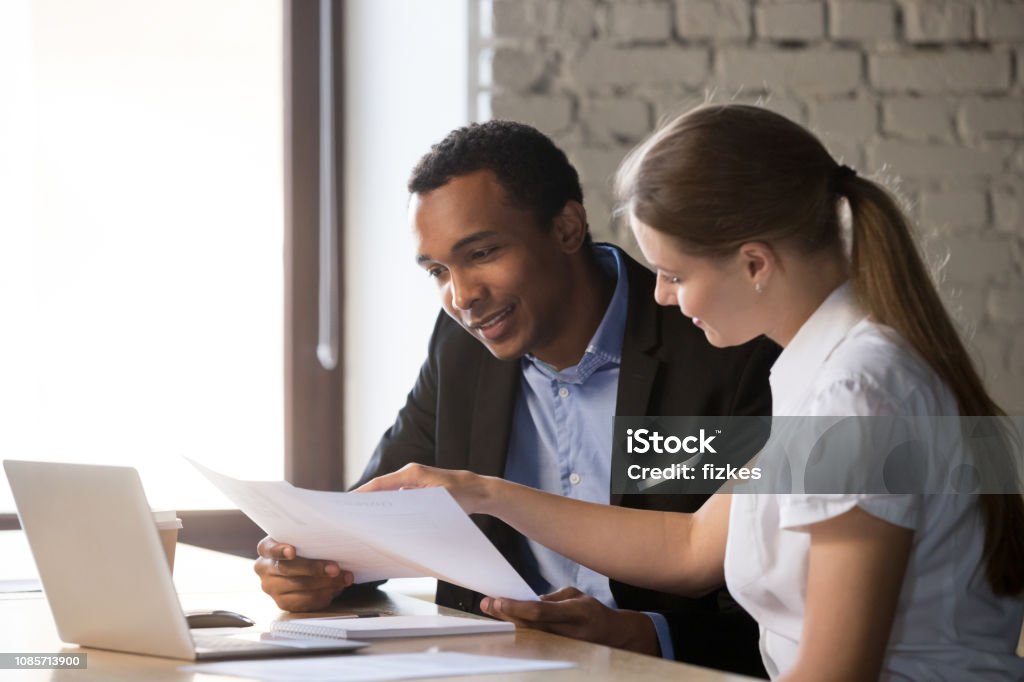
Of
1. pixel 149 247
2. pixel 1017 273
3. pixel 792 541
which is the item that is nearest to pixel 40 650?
pixel 792 541

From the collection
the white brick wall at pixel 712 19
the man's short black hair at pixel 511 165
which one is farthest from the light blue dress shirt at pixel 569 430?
the white brick wall at pixel 712 19

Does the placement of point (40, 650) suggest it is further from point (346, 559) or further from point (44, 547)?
point (346, 559)

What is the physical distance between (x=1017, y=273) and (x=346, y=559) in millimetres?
1578

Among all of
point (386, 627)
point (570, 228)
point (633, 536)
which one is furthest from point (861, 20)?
point (386, 627)

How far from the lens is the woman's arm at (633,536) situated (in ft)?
4.57

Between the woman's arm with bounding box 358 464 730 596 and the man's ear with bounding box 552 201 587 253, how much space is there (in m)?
0.46

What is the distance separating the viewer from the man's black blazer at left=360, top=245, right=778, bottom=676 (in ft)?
4.98

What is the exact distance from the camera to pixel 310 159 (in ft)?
8.09

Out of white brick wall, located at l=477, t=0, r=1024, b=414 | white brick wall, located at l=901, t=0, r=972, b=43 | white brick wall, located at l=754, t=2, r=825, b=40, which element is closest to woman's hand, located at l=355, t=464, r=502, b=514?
white brick wall, located at l=477, t=0, r=1024, b=414

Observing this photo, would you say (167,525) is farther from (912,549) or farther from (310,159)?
(310,159)

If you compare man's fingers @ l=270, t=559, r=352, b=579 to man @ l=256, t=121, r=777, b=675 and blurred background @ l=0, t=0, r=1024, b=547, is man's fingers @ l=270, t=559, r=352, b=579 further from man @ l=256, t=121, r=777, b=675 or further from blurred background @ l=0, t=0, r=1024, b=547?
blurred background @ l=0, t=0, r=1024, b=547

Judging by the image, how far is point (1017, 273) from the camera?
2.34m

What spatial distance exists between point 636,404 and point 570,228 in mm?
300

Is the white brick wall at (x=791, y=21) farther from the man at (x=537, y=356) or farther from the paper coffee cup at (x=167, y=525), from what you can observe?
the paper coffee cup at (x=167, y=525)
